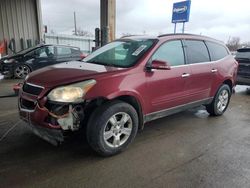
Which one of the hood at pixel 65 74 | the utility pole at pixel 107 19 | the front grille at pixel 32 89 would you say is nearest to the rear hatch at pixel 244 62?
the utility pole at pixel 107 19

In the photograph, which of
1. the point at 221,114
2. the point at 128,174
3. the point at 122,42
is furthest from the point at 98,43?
the point at 128,174

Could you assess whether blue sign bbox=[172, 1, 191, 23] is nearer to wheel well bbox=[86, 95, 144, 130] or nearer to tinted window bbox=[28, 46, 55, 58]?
tinted window bbox=[28, 46, 55, 58]

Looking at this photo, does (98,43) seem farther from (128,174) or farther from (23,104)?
(128,174)

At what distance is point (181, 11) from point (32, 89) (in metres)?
7.80

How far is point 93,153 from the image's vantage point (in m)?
3.36

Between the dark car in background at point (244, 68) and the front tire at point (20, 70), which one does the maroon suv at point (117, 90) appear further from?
the front tire at point (20, 70)

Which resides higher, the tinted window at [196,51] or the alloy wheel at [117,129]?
the tinted window at [196,51]

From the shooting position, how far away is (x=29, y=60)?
31.7 feet

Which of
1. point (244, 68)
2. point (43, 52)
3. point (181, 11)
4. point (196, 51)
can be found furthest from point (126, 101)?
point (43, 52)

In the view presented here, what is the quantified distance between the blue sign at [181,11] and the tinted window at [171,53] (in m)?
5.54

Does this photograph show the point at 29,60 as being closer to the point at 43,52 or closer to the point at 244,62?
the point at 43,52

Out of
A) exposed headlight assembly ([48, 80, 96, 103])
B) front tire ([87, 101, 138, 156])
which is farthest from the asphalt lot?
exposed headlight assembly ([48, 80, 96, 103])

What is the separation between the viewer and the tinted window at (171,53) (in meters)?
3.80

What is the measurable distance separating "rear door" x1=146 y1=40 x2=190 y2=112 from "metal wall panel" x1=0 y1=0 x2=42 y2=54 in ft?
40.4
